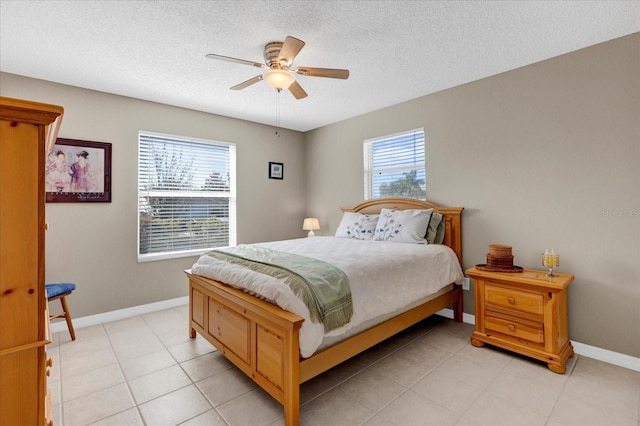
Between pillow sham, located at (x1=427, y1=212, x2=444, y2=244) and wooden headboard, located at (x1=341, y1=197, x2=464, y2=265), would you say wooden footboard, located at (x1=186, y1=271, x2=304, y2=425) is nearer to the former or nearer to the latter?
pillow sham, located at (x1=427, y1=212, x2=444, y2=244)

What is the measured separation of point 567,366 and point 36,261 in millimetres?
3236

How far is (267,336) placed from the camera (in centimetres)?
182

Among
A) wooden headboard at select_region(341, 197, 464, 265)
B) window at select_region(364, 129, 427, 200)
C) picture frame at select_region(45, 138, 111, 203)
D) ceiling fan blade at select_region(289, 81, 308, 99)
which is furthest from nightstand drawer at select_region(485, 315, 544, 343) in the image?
picture frame at select_region(45, 138, 111, 203)

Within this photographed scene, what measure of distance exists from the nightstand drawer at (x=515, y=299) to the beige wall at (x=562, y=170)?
1.74ft

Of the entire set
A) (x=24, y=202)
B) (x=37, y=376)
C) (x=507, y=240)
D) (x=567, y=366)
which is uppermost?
(x=24, y=202)

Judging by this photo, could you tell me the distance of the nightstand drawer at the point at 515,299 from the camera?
232 cm

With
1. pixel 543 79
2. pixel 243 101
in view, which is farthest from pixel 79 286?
pixel 543 79

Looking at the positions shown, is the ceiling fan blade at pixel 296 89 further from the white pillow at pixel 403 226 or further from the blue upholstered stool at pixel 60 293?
the blue upholstered stool at pixel 60 293

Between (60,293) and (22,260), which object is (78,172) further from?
(22,260)

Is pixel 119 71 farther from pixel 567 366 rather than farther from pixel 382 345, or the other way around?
pixel 567 366

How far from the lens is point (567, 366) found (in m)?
2.31

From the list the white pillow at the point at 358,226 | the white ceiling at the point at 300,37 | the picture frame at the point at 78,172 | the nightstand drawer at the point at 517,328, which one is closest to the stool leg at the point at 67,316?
the picture frame at the point at 78,172

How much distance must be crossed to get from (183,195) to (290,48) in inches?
102

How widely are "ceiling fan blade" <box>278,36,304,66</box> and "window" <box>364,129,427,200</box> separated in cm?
204
